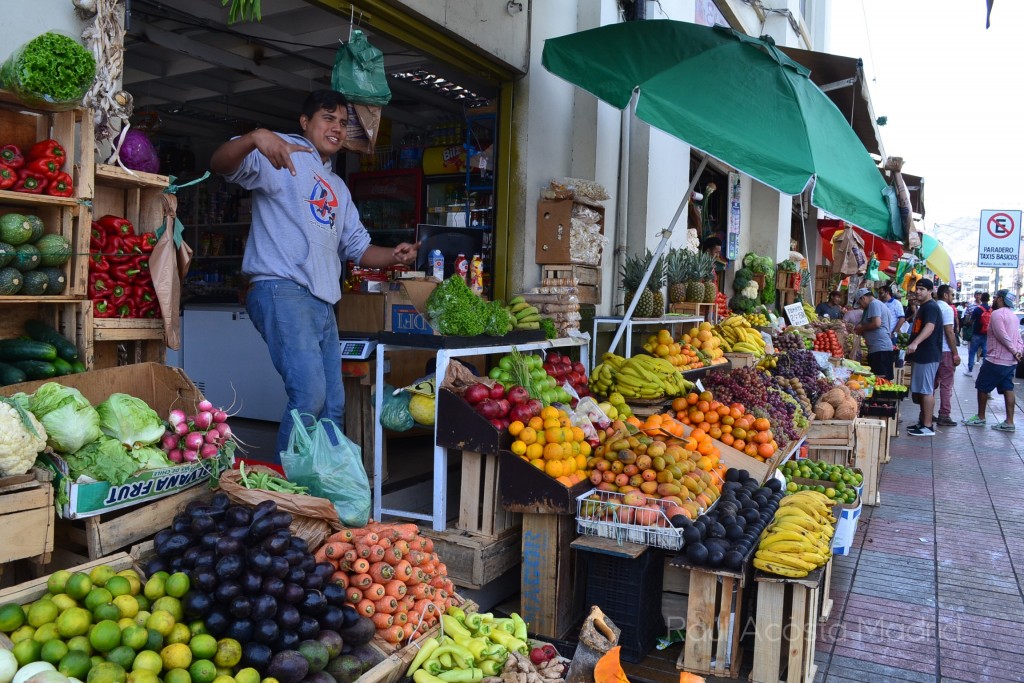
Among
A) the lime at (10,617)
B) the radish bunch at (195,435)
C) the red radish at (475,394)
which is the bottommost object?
the lime at (10,617)

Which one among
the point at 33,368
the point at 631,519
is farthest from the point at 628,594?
the point at 33,368

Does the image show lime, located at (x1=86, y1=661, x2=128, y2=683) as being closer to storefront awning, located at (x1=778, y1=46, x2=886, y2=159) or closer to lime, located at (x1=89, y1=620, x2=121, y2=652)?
lime, located at (x1=89, y1=620, x2=121, y2=652)

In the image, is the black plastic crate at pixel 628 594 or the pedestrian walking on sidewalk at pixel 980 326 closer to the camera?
the black plastic crate at pixel 628 594

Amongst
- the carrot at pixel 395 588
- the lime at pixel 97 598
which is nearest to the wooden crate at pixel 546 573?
the carrot at pixel 395 588

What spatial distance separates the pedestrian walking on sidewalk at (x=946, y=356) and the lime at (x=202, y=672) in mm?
11652

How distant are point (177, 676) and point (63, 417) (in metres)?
1.12

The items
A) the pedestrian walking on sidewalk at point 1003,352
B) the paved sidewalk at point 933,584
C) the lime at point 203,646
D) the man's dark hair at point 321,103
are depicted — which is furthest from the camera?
the pedestrian walking on sidewalk at point 1003,352

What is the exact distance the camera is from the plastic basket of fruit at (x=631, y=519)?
3.94 m

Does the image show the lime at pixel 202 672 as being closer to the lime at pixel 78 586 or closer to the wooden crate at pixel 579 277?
the lime at pixel 78 586

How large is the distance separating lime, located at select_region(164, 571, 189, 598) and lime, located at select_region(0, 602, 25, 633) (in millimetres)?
420

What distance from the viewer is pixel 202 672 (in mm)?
2352

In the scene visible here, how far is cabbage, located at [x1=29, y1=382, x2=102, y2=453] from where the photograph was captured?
2826 mm

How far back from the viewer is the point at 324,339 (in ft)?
14.2

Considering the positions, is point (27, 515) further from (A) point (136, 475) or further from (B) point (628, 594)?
(B) point (628, 594)
